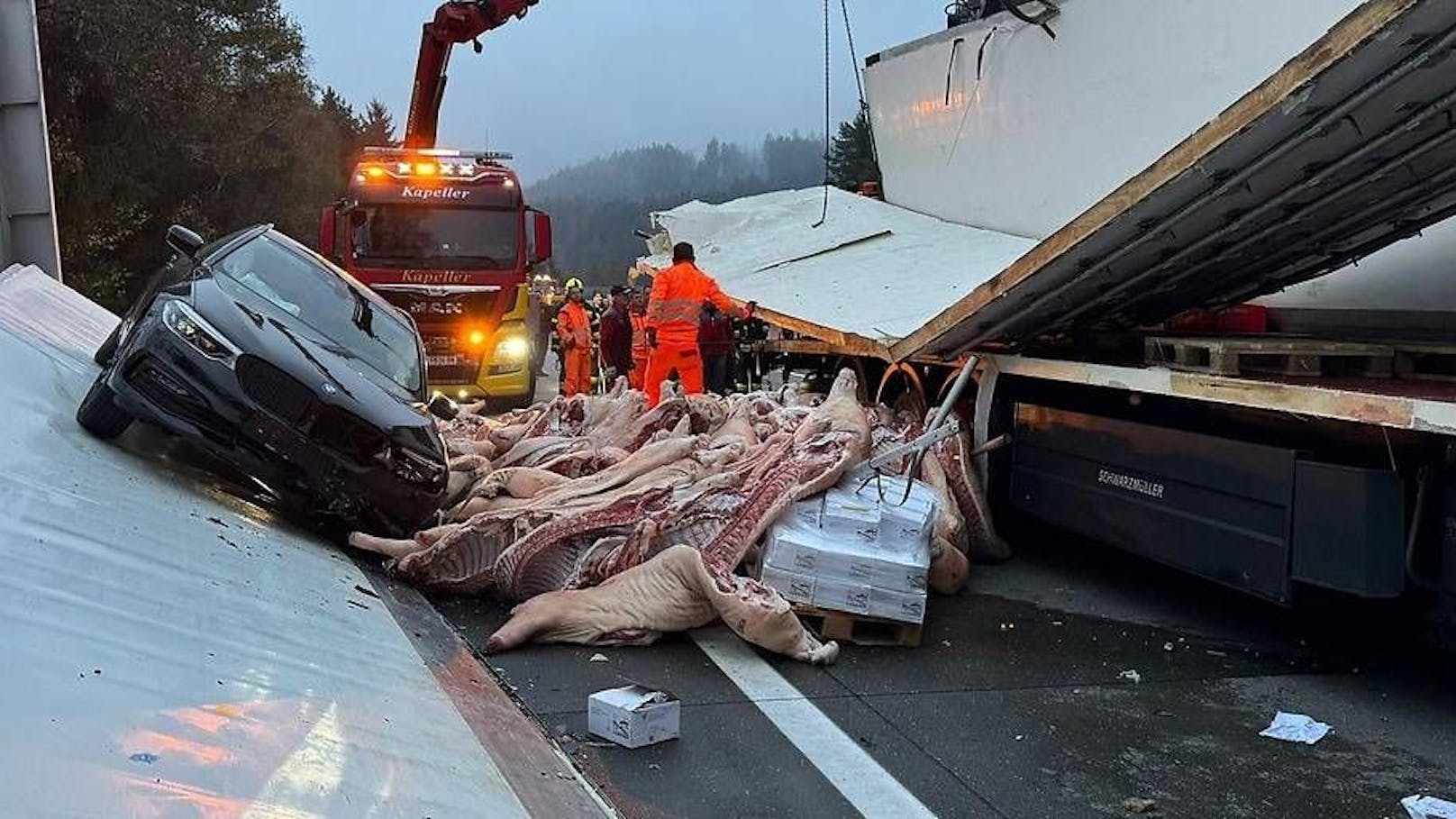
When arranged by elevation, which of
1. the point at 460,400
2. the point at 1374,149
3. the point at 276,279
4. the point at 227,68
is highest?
the point at 227,68

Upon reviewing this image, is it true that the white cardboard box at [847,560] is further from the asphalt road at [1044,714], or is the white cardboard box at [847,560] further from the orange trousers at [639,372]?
the orange trousers at [639,372]

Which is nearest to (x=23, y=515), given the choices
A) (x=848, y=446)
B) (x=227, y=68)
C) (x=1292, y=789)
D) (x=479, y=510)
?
(x=479, y=510)

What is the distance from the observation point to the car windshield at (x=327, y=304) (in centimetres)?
684

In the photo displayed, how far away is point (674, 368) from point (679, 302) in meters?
0.56

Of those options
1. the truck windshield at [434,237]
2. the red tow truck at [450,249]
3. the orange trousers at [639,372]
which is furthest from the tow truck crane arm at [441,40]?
the orange trousers at [639,372]

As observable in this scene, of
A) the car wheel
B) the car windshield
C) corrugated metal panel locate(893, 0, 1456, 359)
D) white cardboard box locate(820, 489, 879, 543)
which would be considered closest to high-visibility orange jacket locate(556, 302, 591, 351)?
the car windshield

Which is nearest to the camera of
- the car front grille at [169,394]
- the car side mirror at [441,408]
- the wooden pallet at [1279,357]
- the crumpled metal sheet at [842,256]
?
the wooden pallet at [1279,357]

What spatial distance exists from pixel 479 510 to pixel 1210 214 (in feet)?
13.3

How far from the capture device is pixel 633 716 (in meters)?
4.27

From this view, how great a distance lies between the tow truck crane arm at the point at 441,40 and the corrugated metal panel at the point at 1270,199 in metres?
10.3

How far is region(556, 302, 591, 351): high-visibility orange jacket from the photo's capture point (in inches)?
608

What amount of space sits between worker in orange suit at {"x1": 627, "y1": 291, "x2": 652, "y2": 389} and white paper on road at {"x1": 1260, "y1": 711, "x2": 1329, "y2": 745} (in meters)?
8.77

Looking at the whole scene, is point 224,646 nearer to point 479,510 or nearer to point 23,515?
point 23,515

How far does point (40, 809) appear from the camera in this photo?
7.37 ft
